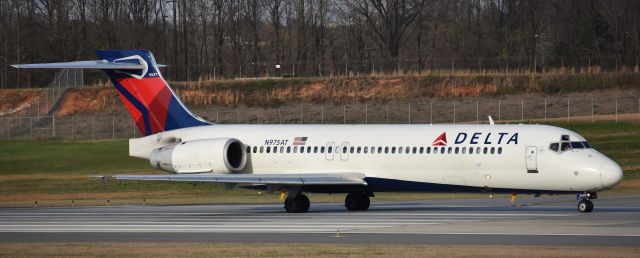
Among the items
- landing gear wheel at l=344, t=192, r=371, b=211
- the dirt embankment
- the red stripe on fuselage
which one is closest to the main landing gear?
landing gear wheel at l=344, t=192, r=371, b=211

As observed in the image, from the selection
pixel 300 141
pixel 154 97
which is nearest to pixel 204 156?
pixel 300 141

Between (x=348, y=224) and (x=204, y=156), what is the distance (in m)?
9.03

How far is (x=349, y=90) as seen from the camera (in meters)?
83.7

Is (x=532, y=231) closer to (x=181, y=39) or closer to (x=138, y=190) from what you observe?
(x=138, y=190)

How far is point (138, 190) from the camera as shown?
54.5 m

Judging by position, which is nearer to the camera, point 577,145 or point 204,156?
point 577,145

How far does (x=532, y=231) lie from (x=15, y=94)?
65.6m

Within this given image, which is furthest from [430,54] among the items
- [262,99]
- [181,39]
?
[262,99]

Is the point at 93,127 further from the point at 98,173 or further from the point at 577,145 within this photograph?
the point at 577,145

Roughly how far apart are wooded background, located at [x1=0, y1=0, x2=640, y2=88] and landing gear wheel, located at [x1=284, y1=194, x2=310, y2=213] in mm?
57210

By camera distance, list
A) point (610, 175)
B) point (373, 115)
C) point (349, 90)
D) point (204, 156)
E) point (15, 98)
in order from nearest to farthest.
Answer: point (610, 175) < point (204, 156) < point (373, 115) < point (349, 90) < point (15, 98)

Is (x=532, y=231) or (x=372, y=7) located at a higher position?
(x=372, y=7)

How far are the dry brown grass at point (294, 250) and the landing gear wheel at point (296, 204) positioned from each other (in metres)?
12.0

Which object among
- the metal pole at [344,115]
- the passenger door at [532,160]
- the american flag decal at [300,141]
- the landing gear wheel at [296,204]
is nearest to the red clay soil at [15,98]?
the metal pole at [344,115]
